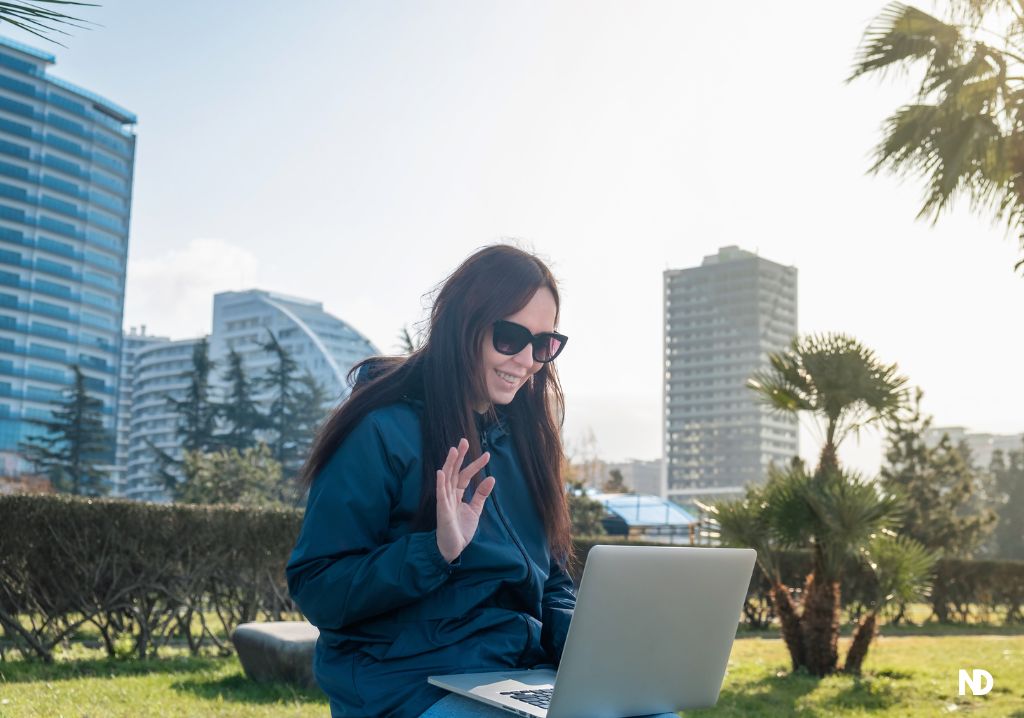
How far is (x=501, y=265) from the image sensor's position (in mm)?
2410

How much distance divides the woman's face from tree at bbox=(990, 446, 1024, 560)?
59841 mm

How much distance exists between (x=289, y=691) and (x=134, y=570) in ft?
10.2

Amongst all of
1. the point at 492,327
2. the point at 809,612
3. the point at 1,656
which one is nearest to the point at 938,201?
the point at 809,612

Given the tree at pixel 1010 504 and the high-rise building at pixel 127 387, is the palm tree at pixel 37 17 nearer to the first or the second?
the tree at pixel 1010 504

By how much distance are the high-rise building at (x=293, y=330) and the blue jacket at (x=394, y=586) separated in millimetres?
121030

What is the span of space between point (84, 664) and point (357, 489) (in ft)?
25.5

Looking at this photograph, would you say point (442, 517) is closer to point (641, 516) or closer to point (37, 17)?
point (37, 17)

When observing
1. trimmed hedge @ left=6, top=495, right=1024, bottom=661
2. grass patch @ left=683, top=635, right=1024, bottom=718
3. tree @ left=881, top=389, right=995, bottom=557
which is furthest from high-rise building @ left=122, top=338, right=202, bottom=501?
grass patch @ left=683, top=635, right=1024, bottom=718

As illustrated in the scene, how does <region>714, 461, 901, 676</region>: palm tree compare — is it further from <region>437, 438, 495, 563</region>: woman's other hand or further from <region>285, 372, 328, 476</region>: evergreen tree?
<region>285, 372, 328, 476</region>: evergreen tree

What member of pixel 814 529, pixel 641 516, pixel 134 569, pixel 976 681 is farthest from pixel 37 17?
pixel 641 516

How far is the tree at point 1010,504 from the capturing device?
55.7 meters

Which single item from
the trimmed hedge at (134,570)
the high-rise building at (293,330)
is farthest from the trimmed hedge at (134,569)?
the high-rise building at (293,330)

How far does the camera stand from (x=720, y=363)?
528ft

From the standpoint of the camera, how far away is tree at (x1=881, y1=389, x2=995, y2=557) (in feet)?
82.2
